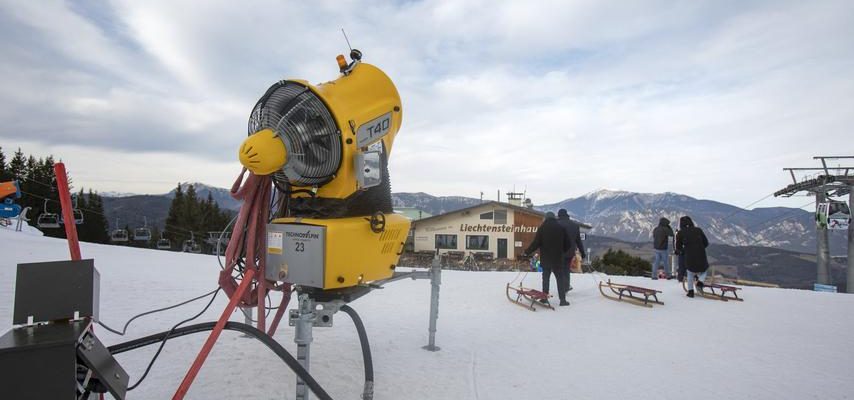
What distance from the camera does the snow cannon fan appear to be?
324 centimetres

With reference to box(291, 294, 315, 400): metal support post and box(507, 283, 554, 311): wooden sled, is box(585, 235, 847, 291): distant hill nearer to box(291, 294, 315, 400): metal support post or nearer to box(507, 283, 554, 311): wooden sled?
box(507, 283, 554, 311): wooden sled

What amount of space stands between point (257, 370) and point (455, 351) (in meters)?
2.24

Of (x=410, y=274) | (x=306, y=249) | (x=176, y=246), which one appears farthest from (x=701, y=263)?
(x=176, y=246)

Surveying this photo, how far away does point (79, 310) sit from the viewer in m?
2.29

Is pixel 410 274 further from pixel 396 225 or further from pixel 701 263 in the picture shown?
pixel 701 263

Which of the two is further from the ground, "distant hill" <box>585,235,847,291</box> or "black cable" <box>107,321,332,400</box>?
"black cable" <box>107,321,332,400</box>

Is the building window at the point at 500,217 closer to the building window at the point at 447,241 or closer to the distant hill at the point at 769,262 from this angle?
the building window at the point at 447,241

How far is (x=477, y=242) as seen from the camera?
36250 millimetres

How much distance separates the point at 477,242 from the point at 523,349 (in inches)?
1223

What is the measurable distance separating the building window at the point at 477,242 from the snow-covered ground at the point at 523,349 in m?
27.2

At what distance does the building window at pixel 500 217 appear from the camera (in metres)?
36.5

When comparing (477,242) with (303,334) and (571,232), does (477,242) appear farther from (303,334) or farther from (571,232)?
(303,334)

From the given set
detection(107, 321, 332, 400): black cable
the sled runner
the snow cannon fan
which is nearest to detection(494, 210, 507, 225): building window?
the sled runner

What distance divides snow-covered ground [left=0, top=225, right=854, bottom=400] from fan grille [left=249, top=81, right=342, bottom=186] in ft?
6.18
